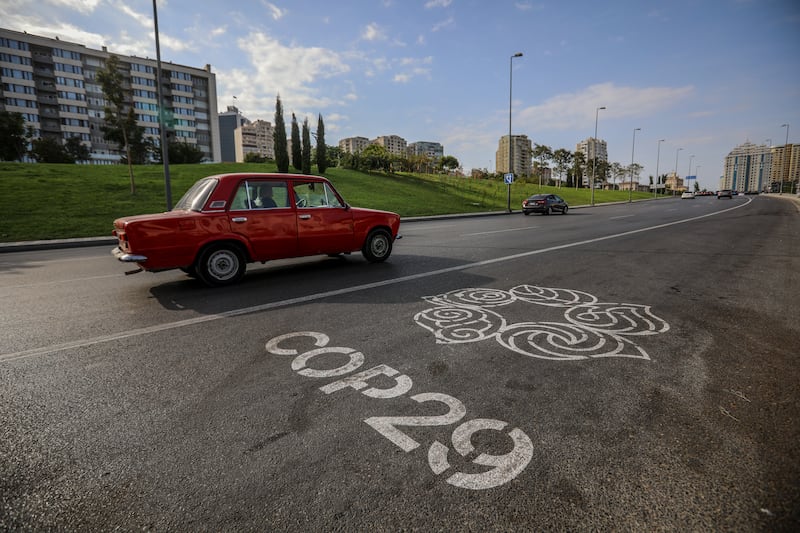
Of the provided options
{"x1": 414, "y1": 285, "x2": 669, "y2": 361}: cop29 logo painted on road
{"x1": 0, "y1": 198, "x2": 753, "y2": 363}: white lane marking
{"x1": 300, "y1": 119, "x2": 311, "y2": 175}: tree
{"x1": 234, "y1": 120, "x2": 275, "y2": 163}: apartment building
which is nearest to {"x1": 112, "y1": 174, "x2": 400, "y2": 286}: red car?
{"x1": 0, "y1": 198, "x2": 753, "y2": 363}: white lane marking

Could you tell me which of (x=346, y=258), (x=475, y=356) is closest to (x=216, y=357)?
(x=475, y=356)

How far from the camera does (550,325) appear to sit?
4.11 metres

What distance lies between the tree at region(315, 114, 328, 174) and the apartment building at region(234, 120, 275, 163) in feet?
293

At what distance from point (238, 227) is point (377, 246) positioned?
285cm

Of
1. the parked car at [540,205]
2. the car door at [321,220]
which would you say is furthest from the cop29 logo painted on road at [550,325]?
the parked car at [540,205]

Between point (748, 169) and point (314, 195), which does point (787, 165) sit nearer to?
point (748, 169)

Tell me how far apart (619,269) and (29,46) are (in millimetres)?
102215

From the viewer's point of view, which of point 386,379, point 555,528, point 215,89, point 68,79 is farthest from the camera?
point 215,89

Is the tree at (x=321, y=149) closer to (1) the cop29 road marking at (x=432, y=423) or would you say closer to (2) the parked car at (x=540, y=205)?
(2) the parked car at (x=540, y=205)

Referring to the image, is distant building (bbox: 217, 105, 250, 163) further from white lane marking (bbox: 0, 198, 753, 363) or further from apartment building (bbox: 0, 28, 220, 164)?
white lane marking (bbox: 0, 198, 753, 363)

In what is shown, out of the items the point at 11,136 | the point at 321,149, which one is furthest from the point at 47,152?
the point at 321,149

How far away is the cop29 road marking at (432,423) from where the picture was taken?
192 centimetres

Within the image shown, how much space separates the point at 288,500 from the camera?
1774mm

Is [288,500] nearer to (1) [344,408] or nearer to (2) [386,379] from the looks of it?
(1) [344,408]
